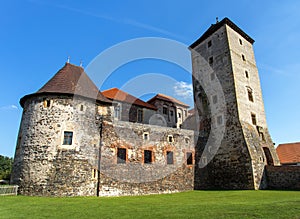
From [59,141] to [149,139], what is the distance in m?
7.55

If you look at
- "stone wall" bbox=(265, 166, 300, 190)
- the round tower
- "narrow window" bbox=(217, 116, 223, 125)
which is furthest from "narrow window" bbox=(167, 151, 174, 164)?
"stone wall" bbox=(265, 166, 300, 190)

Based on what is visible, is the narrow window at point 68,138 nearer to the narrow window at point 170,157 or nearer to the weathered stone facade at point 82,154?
the weathered stone facade at point 82,154

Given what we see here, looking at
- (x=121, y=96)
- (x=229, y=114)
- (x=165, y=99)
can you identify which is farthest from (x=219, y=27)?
(x=121, y=96)

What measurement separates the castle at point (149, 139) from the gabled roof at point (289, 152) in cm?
488

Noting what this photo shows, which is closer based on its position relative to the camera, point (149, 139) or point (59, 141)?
point (59, 141)

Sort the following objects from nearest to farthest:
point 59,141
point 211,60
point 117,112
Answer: point 59,141 < point 117,112 < point 211,60

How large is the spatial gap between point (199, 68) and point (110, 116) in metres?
14.9

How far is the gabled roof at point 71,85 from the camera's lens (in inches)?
646

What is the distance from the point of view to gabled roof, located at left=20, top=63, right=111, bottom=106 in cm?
1641

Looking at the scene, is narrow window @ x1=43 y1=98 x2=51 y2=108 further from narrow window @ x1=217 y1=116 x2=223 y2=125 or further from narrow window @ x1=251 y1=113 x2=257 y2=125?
narrow window @ x1=251 y1=113 x2=257 y2=125

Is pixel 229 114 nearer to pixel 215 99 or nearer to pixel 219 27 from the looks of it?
pixel 215 99

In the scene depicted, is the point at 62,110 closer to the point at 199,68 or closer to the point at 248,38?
the point at 199,68

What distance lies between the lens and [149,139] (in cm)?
1894

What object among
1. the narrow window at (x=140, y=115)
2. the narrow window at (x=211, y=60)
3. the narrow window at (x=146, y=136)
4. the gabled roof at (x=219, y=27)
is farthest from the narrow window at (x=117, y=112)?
the gabled roof at (x=219, y=27)
